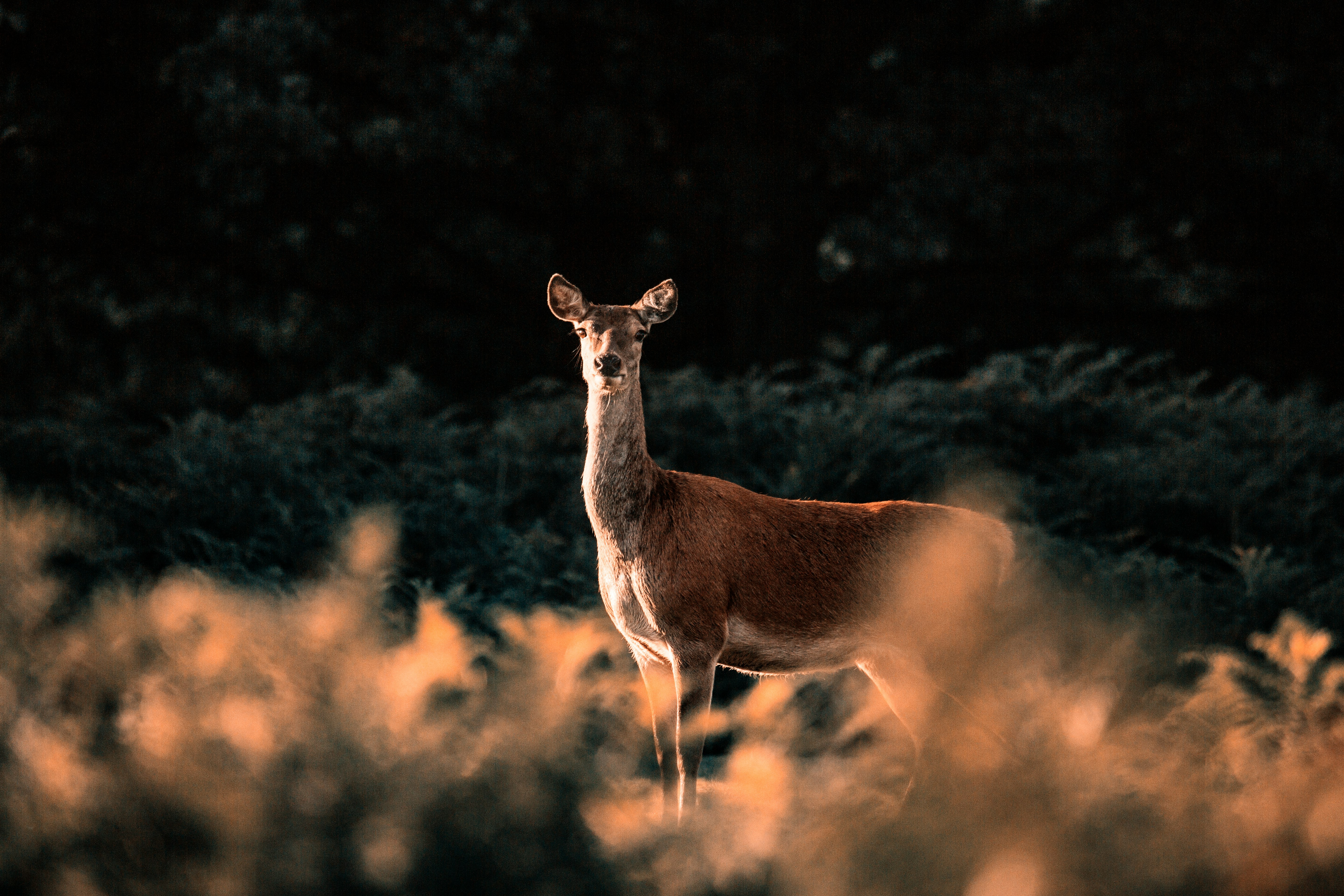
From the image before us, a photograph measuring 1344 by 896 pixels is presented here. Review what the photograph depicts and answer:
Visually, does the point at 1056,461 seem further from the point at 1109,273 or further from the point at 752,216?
the point at 1109,273

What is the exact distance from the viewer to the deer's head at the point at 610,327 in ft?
15.4

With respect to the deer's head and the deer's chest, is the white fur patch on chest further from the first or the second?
the deer's head

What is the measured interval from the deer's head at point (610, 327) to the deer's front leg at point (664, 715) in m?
1.07

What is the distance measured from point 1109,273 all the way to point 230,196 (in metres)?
10.2

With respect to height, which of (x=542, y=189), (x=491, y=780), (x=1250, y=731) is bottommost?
(x=491, y=780)

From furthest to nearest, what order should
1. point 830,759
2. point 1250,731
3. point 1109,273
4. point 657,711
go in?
point 1109,273 < point 657,711 < point 830,759 < point 1250,731

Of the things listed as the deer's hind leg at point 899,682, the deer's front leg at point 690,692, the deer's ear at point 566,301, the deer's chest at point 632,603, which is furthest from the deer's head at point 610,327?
the deer's hind leg at point 899,682

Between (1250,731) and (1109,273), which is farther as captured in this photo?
(1109,273)

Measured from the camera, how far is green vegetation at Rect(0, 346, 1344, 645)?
7.42m

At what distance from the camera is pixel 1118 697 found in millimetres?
2984

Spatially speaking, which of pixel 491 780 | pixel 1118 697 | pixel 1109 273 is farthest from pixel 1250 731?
pixel 1109 273

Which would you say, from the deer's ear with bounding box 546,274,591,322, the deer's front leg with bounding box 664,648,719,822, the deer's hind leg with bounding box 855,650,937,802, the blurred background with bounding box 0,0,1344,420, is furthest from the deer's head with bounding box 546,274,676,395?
the blurred background with bounding box 0,0,1344,420

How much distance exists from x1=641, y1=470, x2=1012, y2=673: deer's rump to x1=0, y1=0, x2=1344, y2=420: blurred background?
26.6 ft

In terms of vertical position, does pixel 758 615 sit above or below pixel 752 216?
below
